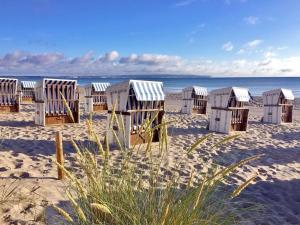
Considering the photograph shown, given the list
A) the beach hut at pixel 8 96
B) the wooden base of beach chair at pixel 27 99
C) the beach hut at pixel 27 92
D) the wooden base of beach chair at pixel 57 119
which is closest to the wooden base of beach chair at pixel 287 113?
the wooden base of beach chair at pixel 57 119

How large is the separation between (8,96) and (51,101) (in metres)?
4.76

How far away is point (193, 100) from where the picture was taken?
1650 cm

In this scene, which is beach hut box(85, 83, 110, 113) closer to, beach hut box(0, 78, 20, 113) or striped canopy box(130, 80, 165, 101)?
beach hut box(0, 78, 20, 113)

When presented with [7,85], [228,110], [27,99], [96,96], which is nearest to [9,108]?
[7,85]

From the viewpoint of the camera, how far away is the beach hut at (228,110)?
1069 centimetres

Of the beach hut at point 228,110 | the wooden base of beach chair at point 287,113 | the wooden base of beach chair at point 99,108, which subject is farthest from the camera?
the wooden base of beach chair at point 99,108

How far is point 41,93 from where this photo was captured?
10.6m

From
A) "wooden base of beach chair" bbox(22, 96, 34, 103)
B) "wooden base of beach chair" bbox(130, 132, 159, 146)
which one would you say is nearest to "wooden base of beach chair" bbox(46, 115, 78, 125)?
"wooden base of beach chair" bbox(130, 132, 159, 146)

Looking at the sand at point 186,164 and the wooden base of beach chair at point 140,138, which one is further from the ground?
the wooden base of beach chair at point 140,138

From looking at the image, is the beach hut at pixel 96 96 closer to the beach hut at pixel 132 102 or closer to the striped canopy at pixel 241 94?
the striped canopy at pixel 241 94

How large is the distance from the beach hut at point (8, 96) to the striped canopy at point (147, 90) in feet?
28.9

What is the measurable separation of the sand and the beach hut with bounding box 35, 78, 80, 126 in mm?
484

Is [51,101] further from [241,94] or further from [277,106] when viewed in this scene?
[277,106]

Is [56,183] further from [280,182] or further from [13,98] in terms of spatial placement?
[13,98]
